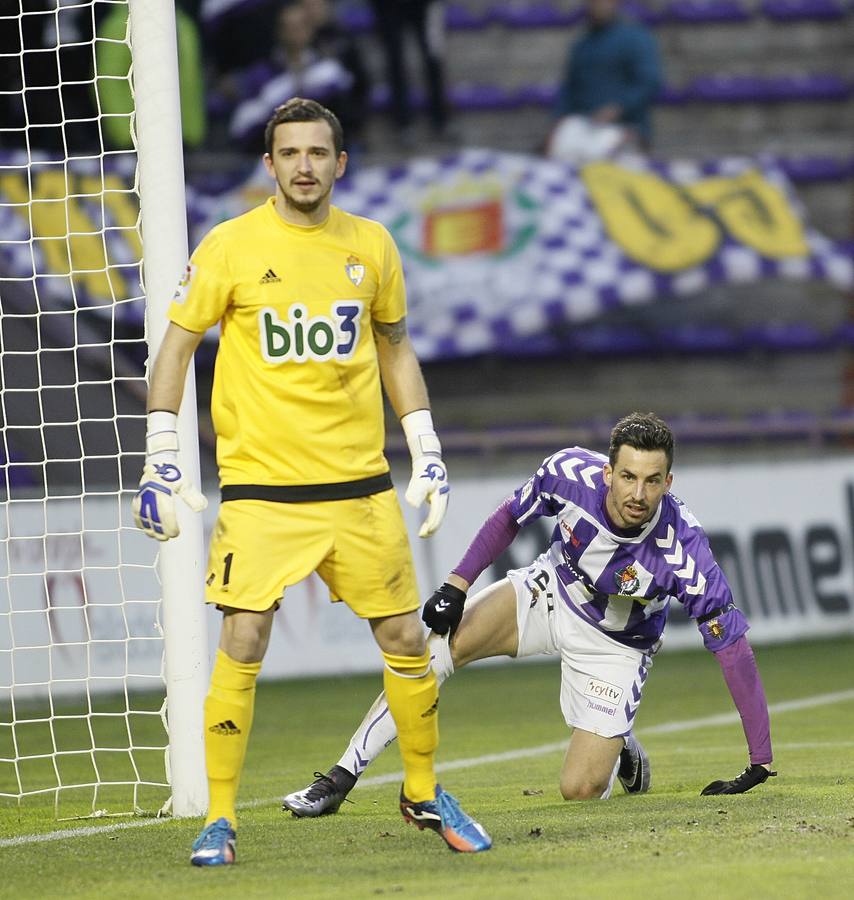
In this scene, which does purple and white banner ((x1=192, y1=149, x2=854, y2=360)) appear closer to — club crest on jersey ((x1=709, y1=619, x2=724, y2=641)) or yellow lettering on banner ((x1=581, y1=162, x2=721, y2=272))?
yellow lettering on banner ((x1=581, y1=162, x2=721, y2=272))

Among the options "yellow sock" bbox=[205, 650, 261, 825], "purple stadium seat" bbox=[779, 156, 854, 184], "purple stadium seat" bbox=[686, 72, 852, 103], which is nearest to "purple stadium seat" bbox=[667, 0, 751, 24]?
"purple stadium seat" bbox=[686, 72, 852, 103]

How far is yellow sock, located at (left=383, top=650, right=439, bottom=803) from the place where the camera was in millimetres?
4621

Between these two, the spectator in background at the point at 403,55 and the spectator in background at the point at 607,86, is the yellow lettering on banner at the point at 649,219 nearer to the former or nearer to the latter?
the spectator in background at the point at 607,86

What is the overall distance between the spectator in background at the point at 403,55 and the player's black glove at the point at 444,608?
32.3 ft

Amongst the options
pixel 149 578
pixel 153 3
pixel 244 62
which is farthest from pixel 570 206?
pixel 153 3

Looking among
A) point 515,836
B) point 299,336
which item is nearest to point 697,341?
point 515,836

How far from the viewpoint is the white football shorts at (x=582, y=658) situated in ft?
19.7

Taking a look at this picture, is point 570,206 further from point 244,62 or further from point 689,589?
point 689,589

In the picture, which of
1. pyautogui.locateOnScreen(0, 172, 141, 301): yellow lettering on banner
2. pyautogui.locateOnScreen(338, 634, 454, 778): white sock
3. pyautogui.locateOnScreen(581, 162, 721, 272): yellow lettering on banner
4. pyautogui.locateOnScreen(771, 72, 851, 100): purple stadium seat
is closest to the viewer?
pyautogui.locateOnScreen(338, 634, 454, 778): white sock

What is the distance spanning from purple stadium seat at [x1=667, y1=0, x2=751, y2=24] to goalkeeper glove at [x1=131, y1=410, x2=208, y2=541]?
41.5 feet

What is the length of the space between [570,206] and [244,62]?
2975 mm

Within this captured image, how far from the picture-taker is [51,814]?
5.83 metres

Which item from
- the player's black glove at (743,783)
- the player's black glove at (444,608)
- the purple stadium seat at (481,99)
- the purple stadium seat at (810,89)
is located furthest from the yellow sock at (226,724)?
the purple stadium seat at (810,89)

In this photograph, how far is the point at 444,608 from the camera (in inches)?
215
